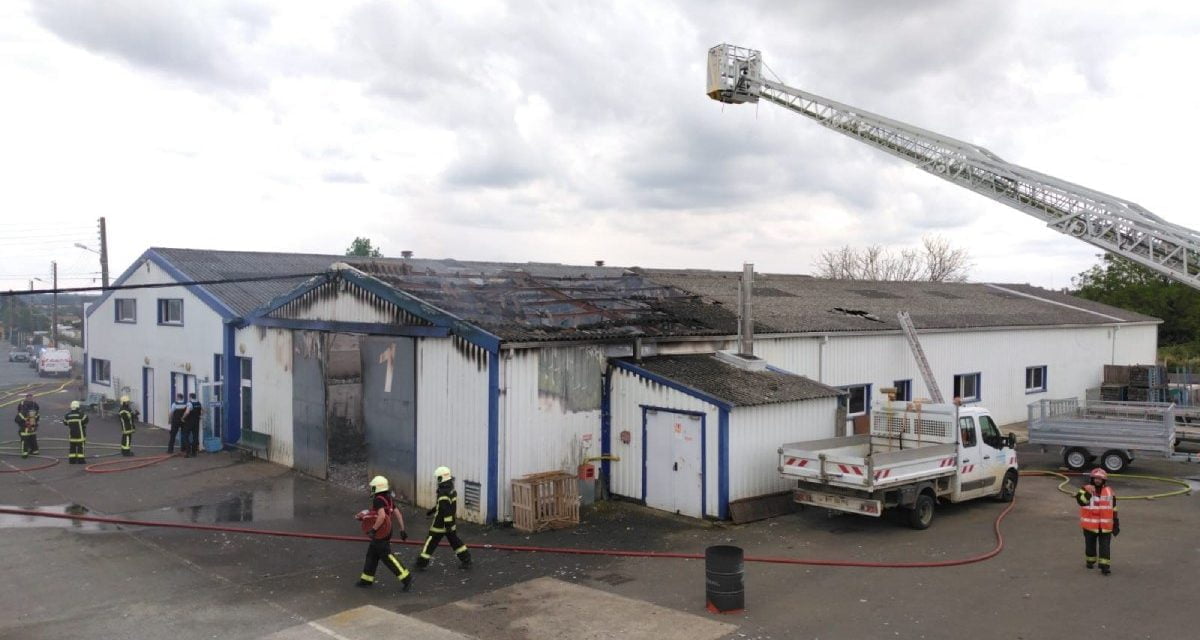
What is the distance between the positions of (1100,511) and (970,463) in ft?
12.9

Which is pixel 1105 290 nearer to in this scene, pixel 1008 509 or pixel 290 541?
pixel 1008 509

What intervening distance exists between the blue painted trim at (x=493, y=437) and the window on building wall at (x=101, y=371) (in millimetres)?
22268

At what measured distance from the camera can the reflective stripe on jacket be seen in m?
11.5

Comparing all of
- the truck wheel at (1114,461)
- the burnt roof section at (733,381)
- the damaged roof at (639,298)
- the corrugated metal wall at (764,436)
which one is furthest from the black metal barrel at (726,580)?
the truck wheel at (1114,461)

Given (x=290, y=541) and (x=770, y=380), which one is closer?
(x=290, y=541)

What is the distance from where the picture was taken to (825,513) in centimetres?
1542

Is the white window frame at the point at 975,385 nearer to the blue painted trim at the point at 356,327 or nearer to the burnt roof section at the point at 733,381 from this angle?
the burnt roof section at the point at 733,381

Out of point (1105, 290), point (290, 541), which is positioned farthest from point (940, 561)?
point (1105, 290)

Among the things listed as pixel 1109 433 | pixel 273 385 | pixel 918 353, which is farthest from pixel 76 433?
pixel 1109 433

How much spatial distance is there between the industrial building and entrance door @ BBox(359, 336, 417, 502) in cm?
5

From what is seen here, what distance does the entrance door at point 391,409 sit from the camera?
16.5m

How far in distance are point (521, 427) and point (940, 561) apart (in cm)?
713

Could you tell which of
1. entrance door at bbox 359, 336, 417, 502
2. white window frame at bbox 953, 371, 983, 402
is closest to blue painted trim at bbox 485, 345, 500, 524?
entrance door at bbox 359, 336, 417, 502

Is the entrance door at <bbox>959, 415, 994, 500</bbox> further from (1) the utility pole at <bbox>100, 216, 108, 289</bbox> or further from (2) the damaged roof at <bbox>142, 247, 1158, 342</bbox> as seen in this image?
(1) the utility pole at <bbox>100, 216, 108, 289</bbox>
